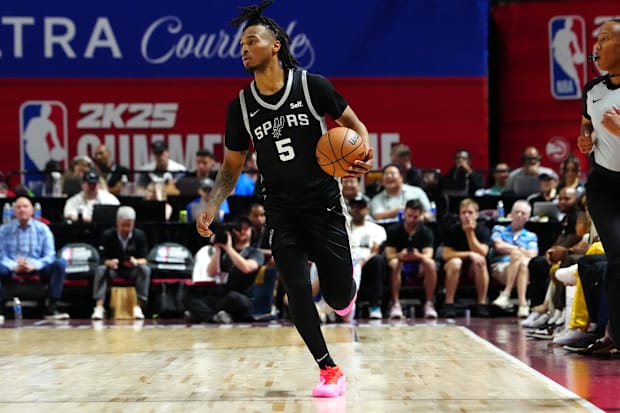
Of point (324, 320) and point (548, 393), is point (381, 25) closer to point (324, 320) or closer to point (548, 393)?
point (324, 320)

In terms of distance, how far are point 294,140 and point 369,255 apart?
6109mm

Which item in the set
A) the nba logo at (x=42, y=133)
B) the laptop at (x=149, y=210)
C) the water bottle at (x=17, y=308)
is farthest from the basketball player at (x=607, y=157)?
the nba logo at (x=42, y=133)

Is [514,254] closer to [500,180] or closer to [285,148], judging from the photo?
[500,180]

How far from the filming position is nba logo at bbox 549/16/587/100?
53.7 feet

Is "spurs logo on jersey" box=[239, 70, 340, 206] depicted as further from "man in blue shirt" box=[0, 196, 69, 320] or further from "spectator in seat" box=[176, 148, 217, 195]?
"spectator in seat" box=[176, 148, 217, 195]

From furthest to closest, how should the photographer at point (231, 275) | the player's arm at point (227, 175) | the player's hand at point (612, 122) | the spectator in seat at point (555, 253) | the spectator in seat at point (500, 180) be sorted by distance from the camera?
1. the spectator in seat at point (500, 180)
2. the photographer at point (231, 275)
3. the spectator in seat at point (555, 253)
4. the player's arm at point (227, 175)
5. the player's hand at point (612, 122)

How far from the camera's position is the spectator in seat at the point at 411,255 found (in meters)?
11.4

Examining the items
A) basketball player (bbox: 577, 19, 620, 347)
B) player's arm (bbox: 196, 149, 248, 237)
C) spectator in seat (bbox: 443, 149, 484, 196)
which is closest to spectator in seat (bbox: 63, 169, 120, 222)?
spectator in seat (bbox: 443, 149, 484, 196)

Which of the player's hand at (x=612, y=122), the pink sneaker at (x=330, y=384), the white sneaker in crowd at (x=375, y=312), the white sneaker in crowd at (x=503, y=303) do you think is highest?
the player's hand at (x=612, y=122)

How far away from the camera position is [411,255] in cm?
1144

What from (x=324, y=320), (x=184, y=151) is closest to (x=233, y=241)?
(x=324, y=320)

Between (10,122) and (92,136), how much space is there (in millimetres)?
1316

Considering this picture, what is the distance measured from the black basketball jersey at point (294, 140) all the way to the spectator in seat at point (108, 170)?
8488 mm

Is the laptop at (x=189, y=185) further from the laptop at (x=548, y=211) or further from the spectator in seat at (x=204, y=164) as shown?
the laptop at (x=548, y=211)
